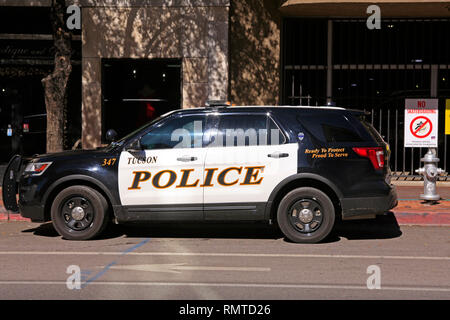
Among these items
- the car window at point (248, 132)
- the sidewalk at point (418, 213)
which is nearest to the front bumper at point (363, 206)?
the car window at point (248, 132)

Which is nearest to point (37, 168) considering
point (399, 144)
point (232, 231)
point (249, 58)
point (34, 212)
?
point (34, 212)

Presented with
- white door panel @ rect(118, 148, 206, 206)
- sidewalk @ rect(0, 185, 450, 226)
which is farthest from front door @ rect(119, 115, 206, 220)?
sidewalk @ rect(0, 185, 450, 226)

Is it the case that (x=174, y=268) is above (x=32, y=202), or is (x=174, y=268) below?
below

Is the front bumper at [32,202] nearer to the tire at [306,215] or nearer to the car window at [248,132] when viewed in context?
the car window at [248,132]

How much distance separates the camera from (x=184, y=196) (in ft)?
27.6

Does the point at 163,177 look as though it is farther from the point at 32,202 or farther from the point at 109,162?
the point at 32,202

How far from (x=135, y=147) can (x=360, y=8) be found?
8.49 m

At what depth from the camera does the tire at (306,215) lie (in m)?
8.31

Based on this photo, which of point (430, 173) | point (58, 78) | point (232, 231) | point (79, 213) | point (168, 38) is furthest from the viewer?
point (168, 38)

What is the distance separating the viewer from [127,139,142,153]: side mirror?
8.48 metres

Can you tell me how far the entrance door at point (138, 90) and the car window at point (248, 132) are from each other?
7255 mm

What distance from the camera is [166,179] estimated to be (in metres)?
8.44

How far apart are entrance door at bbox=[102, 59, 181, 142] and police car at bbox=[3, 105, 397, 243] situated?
7.06 m
